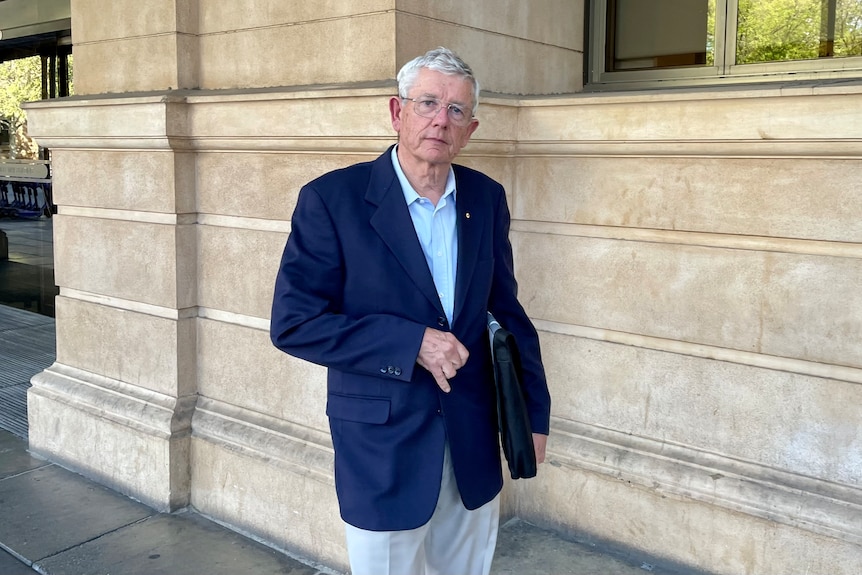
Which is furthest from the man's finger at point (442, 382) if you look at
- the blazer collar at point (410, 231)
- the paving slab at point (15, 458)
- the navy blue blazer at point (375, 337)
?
the paving slab at point (15, 458)

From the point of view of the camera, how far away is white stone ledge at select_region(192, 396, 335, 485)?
4.05 metres

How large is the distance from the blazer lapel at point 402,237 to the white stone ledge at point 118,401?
2.58 meters

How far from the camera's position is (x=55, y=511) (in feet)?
15.0

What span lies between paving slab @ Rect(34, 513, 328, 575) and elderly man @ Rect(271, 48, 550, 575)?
1.67 meters

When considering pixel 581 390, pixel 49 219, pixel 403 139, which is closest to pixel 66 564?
pixel 581 390

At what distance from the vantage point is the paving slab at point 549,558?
3.79 metres

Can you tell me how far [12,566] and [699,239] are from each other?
11.0ft

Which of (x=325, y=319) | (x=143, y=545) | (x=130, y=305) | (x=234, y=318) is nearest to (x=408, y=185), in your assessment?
(x=325, y=319)

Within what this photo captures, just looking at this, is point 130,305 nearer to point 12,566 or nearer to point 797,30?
point 12,566

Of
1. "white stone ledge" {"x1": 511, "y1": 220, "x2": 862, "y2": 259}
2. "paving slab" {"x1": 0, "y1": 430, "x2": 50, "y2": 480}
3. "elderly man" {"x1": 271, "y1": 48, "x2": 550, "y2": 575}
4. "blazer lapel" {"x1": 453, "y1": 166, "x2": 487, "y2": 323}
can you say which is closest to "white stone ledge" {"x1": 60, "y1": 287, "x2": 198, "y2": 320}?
"paving slab" {"x1": 0, "y1": 430, "x2": 50, "y2": 480}

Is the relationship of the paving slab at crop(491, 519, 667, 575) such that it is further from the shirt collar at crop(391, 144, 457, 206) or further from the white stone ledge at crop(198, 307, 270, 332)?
the shirt collar at crop(391, 144, 457, 206)

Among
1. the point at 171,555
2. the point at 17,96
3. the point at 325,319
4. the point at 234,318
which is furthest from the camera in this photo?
the point at 17,96

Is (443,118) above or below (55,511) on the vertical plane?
above

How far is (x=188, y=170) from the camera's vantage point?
4.55 m
